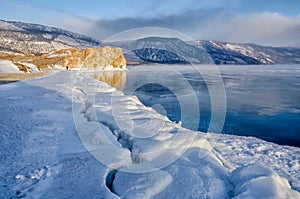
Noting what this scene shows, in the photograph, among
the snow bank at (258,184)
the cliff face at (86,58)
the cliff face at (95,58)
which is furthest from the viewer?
the cliff face at (95,58)

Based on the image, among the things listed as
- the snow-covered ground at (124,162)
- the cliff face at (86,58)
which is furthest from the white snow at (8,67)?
Answer: the cliff face at (86,58)

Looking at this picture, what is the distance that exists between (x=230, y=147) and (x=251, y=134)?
2.63 meters

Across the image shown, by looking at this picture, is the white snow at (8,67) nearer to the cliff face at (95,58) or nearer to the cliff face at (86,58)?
the cliff face at (86,58)

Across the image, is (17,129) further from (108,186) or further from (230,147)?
(230,147)

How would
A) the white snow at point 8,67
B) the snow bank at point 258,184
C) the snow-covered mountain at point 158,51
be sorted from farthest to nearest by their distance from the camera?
the snow-covered mountain at point 158,51, the white snow at point 8,67, the snow bank at point 258,184

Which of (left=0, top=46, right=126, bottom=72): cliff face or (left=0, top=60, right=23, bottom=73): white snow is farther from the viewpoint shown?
(left=0, top=46, right=126, bottom=72): cliff face

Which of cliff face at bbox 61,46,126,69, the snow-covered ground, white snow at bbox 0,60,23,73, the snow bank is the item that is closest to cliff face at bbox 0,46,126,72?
cliff face at bbox 61,46,126,69

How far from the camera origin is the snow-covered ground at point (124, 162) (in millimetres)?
3432

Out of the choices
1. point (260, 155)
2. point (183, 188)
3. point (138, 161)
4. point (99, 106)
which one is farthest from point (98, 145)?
point (260, 155)

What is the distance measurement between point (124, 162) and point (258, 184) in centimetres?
215

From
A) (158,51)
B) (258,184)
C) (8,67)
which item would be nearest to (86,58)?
(8,67)

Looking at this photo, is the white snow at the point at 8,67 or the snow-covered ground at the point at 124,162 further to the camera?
the white snow at the point at 8,67

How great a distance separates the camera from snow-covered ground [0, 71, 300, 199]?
3.43m

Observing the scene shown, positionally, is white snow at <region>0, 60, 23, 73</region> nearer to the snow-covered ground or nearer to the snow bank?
the snow-covered ground
